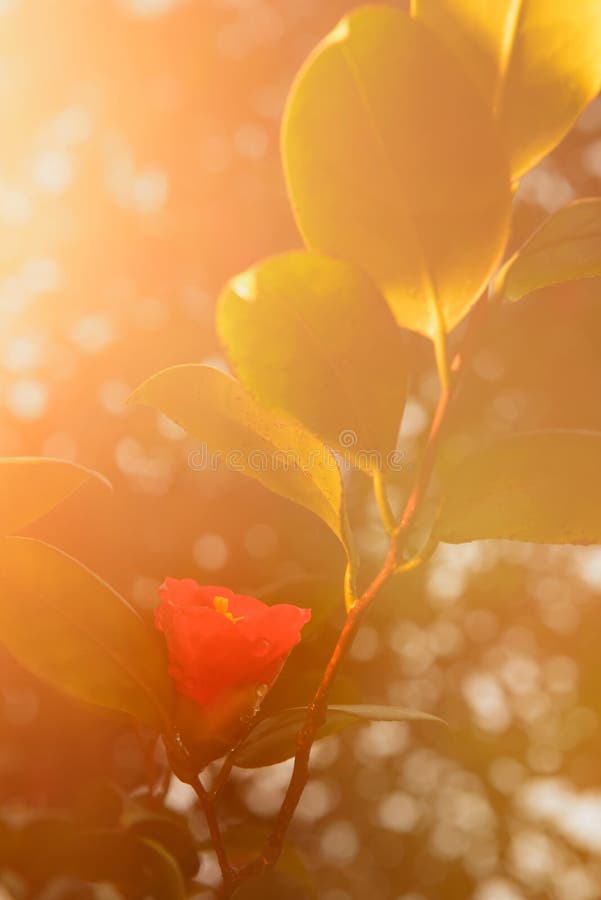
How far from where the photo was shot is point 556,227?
0.41 metres

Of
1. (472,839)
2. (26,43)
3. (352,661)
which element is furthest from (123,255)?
(472,839)

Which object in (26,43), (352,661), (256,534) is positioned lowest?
(352,661)

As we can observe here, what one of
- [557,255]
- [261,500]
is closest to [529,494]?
[557,255]

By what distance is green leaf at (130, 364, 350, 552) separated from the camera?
1.36ft

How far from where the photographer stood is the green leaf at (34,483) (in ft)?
1.25

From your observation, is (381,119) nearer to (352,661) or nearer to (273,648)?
(273,648)

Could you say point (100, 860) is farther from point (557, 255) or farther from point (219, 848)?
point (557, 255)

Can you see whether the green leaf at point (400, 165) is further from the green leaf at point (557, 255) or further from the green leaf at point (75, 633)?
the green leaf at point (75, 633)

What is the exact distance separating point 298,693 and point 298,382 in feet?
0.73

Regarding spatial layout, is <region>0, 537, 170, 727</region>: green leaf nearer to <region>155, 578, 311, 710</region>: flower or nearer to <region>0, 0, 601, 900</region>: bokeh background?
<region>155, 578, 311, 710</region>: flower

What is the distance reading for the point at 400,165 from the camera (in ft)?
1.19

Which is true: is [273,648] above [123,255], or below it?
above

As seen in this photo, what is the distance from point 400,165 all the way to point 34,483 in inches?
9.0

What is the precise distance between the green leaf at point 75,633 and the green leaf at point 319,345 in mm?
139
